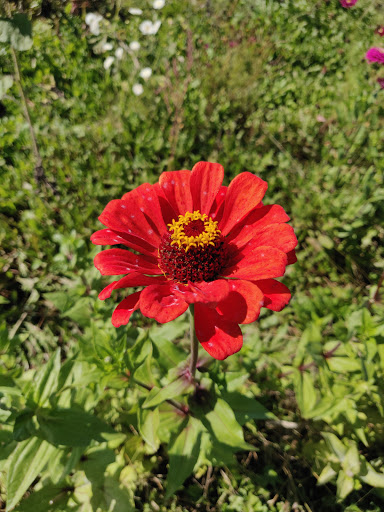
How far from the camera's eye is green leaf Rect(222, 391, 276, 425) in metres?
1.63

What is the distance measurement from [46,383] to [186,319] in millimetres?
819

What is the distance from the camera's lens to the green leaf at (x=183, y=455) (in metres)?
1.43

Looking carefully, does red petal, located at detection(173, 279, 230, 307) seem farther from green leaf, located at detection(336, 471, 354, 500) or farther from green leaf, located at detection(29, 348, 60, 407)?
green leaf, located at detection(336, 471, 354, 500)

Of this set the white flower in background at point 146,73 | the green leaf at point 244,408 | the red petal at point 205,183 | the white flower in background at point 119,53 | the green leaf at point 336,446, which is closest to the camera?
the red petal at point 205,183

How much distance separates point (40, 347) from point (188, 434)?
143 centimetres

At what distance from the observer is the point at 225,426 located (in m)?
1.41

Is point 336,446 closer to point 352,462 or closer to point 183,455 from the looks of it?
point 352,462

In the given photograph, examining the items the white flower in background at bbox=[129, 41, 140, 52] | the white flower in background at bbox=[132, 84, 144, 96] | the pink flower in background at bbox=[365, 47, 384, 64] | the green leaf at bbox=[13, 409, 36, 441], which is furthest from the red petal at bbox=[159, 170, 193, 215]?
the white flower in background at bbox=[129, 41, 140, 52]

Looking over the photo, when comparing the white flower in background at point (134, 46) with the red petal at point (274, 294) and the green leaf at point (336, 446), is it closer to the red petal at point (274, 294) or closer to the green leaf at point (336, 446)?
the red petal at point (274, 294)

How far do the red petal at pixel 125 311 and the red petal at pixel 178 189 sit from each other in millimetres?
428

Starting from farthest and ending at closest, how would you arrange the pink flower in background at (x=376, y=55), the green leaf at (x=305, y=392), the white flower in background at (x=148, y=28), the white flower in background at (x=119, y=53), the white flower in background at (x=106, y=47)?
the white flower in background at (x=148, y=28) → the white flower in background at (x=106, y=47) → the white flower in background at (x=119, y=53) → the pink flower in background at (x=376, y=55) → the green leaf at (x=305, y=392)

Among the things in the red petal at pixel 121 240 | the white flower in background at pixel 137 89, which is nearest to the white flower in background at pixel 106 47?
the white flower in background at pixel 137 89

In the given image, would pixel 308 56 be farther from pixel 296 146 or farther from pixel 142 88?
pixel 142 88

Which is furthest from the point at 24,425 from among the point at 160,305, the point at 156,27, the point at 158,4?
the point at 158,4
